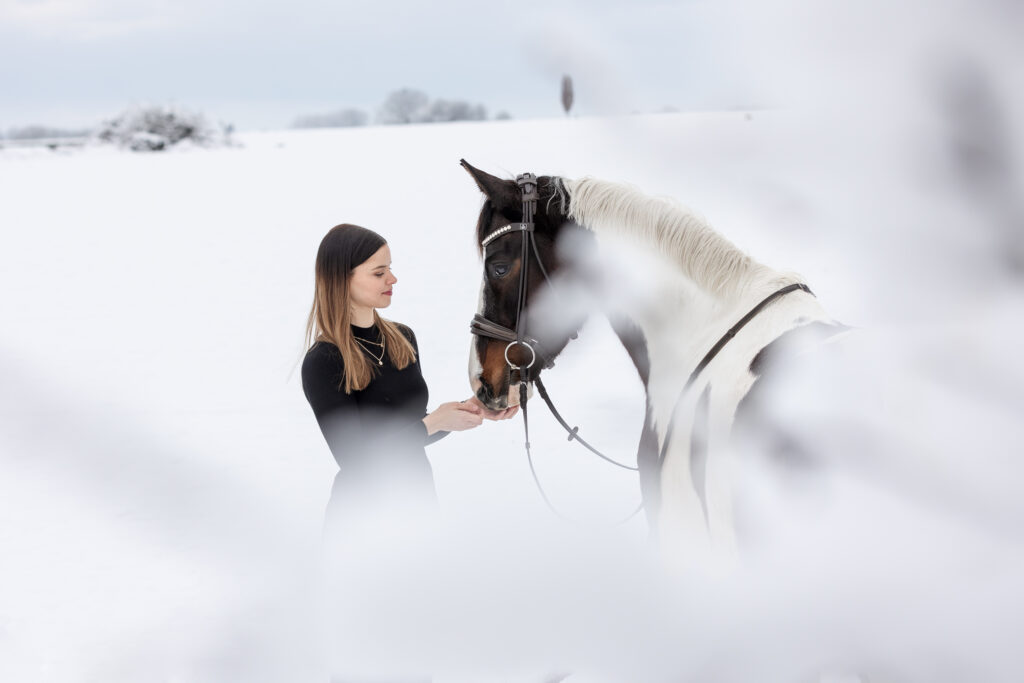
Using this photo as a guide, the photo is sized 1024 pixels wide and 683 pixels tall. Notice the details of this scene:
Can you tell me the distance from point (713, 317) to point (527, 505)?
2138mm

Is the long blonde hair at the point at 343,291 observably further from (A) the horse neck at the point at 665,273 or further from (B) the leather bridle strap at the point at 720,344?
(B) the leather bridle strap at the point at 720,344

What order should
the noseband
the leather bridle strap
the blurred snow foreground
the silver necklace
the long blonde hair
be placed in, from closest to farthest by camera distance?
the blurred snow foreground
the leather bridle strap
the long blonde hair
the silver necklace
the noseband

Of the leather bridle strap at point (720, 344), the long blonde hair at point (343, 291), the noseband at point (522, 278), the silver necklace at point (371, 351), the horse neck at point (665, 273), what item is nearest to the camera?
the leather bridle strap at point (720, 344)

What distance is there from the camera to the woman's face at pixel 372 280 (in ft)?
7.33

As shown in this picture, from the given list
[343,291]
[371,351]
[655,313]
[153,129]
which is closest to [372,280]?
[343,291]

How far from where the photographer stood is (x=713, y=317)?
7.03 feet

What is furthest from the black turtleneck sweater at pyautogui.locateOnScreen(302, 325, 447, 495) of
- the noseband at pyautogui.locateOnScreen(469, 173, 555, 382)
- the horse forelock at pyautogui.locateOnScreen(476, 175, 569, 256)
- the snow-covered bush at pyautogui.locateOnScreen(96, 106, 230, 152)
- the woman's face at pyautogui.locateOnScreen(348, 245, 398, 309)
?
the snow-covered bush at pyautogui.locateOnScreen(96, 106, 230, 152)

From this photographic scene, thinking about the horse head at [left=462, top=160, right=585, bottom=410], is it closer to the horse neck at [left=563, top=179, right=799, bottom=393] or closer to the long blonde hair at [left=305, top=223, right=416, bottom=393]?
the horse neck at [left=563, top=179, right=799, bottom=393]

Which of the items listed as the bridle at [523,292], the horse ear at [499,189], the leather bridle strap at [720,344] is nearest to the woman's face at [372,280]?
the bridle at [523,292]

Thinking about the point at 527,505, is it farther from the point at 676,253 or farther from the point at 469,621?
the point at 469,621

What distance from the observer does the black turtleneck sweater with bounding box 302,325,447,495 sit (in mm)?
2209

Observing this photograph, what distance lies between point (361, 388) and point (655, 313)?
2.83ft

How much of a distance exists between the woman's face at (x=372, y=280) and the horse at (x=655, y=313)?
364 millimetres

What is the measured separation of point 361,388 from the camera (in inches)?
88.5
